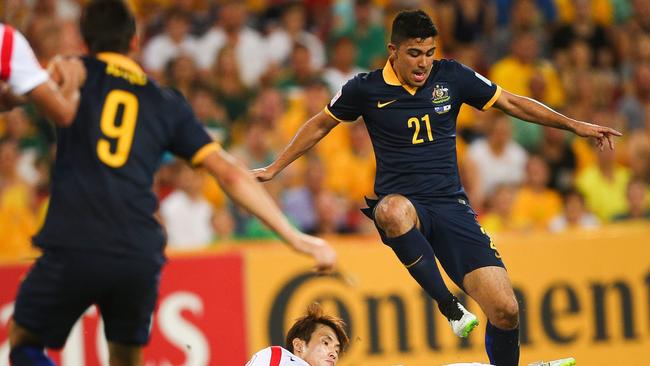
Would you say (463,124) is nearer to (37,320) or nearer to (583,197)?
(583,197)

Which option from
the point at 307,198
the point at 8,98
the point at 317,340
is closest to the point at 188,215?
the point at 307,198

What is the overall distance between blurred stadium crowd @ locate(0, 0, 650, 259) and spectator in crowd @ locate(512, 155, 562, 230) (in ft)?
0.05

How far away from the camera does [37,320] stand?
213 inches

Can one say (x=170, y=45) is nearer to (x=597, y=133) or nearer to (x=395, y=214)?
(x=395, y=214)

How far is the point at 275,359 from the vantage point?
7.32m

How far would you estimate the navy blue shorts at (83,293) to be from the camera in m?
5.30

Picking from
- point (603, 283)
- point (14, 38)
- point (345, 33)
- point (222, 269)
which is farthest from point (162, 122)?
point (345, 33)

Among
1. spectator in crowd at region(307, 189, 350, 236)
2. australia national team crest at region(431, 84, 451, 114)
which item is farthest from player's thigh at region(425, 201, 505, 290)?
spectator in crowd at region(307, 189, 350, 236)

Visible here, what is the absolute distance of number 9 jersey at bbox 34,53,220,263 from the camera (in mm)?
5293

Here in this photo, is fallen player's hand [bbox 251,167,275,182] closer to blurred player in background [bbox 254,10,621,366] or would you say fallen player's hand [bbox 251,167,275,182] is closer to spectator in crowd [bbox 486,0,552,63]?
blurred player in background [bbox 254,10,621,366]

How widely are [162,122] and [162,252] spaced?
593 mm

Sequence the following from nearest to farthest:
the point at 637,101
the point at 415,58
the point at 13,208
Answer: the point at 415,58, the point at 13,208, the point at 637,101

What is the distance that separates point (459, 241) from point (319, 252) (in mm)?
2108

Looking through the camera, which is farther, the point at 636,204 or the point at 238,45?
the point at 238,45
